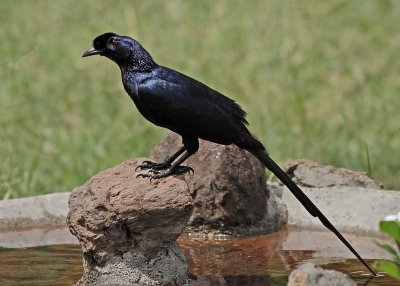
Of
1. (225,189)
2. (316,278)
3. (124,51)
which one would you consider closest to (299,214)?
(225,189)

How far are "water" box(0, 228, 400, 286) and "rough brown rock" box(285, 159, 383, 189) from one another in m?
0.49

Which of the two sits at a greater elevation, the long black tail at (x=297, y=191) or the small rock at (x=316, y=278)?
the long black tail at (x=297, y=191)

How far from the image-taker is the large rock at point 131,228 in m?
4.65

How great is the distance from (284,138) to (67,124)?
6.33ft

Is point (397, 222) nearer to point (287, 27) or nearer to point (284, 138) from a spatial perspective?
point (284, 138)

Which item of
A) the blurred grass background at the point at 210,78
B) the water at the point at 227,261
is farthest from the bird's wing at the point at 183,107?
the blurred grass background at the point at 210,78

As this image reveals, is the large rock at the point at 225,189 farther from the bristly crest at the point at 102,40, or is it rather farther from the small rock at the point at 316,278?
the small rock at the point at 316,278

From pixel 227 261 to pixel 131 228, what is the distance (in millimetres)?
831

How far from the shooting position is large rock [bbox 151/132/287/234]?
5.91 m

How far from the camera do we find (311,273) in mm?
3637

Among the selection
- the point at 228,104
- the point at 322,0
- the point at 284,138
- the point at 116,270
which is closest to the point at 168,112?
the point at 228,104

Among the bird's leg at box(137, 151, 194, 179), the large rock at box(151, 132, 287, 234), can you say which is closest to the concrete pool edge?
the large rock at box(151, 132, 287, 234)

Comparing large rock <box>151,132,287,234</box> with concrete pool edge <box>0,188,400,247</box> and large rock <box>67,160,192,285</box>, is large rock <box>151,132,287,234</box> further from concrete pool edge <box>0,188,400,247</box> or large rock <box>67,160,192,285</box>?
large rock <box>67,160,192,285</box>

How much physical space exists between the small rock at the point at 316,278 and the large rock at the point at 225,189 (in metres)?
2.24
